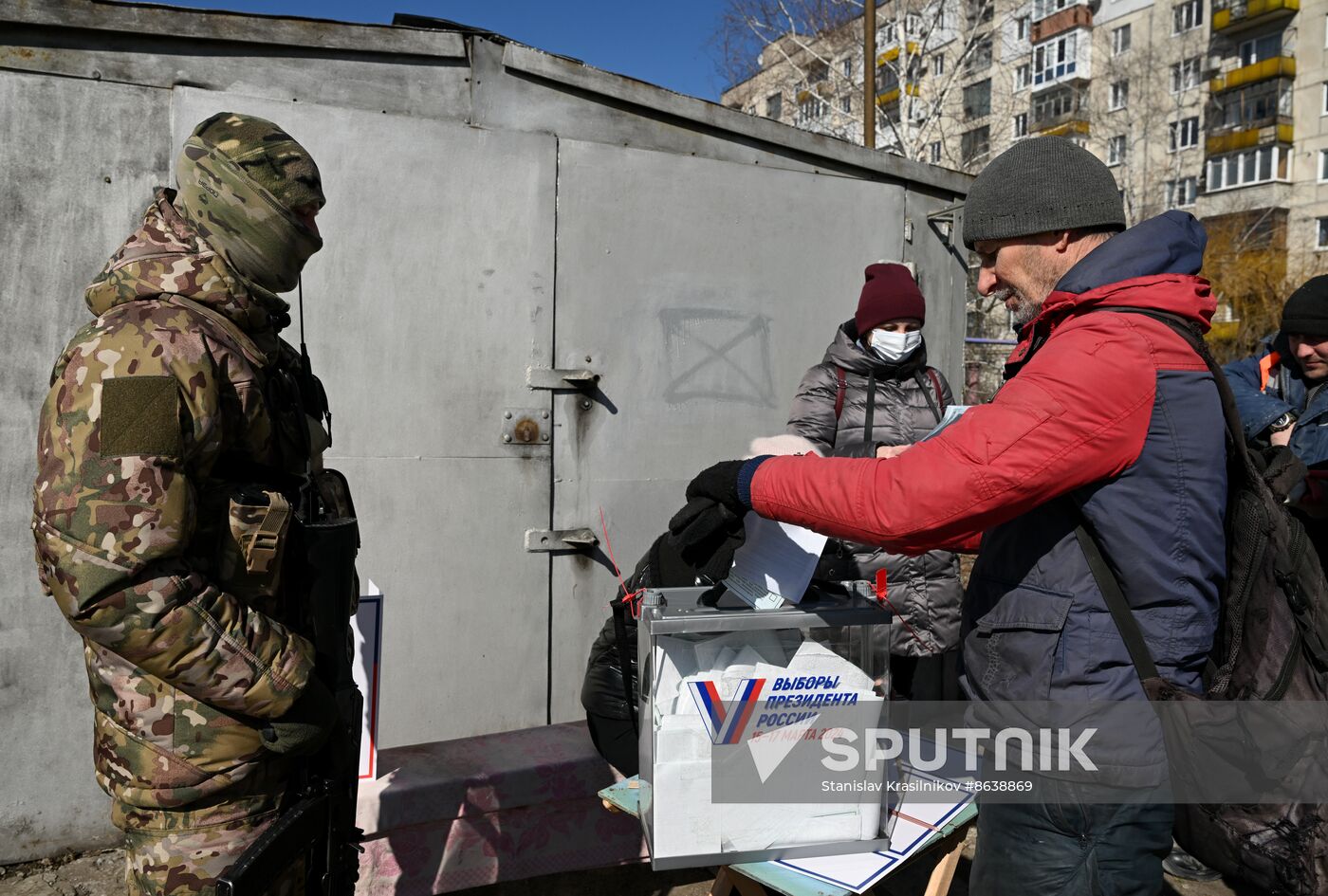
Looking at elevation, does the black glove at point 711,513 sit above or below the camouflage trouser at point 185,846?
above

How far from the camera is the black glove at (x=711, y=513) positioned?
1741mm

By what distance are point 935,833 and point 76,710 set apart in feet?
9.23

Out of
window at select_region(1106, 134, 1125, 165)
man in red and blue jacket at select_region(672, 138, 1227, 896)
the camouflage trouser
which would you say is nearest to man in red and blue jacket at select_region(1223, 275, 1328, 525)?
man in red and blue jacket at select_region(672, 138, 1227, 896)

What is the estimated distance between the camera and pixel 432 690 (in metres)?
3.54

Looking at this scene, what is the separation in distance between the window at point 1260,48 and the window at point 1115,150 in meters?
4.66

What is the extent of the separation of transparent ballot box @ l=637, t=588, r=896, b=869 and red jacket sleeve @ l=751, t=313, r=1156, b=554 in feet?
1.08

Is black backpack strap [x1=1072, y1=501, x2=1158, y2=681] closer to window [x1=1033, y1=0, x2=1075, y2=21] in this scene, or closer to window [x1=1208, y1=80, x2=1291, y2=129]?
window [x1=1208, y1=80, x2=1291, y2=129]

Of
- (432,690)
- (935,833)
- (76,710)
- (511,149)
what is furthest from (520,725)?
(511,149)

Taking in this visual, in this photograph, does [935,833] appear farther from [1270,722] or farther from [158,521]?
[158,521]

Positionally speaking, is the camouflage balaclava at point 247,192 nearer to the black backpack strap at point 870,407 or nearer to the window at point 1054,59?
the black backpack strap at point 870,407

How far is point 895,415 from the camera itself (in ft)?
11.8

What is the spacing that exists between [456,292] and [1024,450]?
8.35 feet

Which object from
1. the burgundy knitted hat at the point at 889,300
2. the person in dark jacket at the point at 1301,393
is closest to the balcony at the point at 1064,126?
the person in dark jacket at the point at 1301,393

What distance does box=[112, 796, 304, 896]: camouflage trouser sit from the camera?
1678mm
